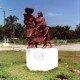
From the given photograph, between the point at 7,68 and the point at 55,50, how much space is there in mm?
1966

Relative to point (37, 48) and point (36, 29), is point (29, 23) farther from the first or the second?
point (37, 48)

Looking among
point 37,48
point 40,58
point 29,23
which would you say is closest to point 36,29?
point 29,23

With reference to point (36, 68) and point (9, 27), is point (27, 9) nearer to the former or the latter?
point (36, 68)

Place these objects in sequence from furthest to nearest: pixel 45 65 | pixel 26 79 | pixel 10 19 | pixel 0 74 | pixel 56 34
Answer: pixel 10 19
pixel 56 34
pixel 45 65
pixel 0 74
pixel 26 79

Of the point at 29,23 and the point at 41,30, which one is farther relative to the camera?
the point at 29,23

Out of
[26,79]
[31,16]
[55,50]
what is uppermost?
[31,16]

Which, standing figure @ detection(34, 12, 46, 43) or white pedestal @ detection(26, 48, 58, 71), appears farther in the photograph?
standing figure @ detection(34, 12, 46, 43)

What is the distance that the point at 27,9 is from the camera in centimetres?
1258

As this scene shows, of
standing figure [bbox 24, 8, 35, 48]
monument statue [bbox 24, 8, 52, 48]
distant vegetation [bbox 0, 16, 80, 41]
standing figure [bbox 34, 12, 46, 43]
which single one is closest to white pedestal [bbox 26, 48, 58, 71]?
monument statue [bbox 24, 8, 52, 48]

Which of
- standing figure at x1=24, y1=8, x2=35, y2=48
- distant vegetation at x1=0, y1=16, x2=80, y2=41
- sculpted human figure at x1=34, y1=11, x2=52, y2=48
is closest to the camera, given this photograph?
sculpted human figure at x1=34, y1=11, x2=52, y2=48

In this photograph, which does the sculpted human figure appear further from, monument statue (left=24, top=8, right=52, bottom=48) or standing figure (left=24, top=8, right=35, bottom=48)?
standing figure (left=24, top=8, right=35, bottom=48)

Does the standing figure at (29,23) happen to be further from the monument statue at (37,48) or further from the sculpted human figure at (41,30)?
the sculpted human figure at (41,30)

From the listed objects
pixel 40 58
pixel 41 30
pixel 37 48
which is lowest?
pixel 40 58

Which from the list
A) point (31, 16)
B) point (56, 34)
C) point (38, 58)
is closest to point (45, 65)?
point (38, 58)
